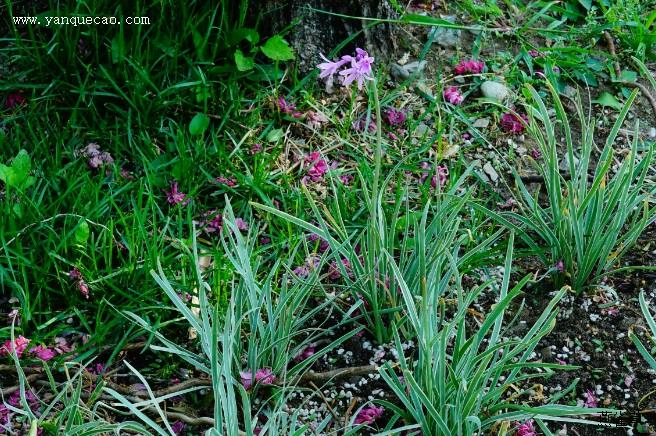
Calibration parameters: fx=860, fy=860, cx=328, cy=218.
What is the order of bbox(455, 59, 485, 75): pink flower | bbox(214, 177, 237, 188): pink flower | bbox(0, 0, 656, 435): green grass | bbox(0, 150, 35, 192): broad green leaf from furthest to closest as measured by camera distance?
bbox(455, 59, 485, 75): pink flower
bbox(214, 177, 237, 188): pink flower
bbox(0, 150, 35, 192): broad green leaf
bbox(0, 0, 656, 435): green grass

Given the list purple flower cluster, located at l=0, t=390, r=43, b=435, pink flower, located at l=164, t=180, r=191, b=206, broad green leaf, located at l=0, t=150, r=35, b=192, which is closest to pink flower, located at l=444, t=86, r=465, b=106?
pink flower, located at l=164, t=180, r=191, b=206

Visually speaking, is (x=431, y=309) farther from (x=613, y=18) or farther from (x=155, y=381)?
(x=613, y=18)

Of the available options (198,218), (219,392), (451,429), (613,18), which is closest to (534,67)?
(613,18)

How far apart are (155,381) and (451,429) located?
779 mm

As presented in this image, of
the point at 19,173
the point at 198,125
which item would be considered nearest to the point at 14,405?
the point at 19,173

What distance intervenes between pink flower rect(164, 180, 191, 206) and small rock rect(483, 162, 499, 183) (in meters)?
0.96

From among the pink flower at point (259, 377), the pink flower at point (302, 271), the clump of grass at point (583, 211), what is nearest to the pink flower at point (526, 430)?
the clump of grass at point (583, 211)

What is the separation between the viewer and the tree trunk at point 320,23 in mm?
2930

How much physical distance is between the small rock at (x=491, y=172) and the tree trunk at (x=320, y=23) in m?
0.61

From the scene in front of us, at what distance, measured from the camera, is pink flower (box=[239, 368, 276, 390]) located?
6.71 feet

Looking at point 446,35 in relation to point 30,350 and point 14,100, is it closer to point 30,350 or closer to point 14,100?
point 14,100

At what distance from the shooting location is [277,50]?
2846 millimetres

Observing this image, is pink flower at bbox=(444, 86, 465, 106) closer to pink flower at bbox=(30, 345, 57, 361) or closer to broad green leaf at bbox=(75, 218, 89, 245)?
broad green leaf at bbox=(75, 218, 89, 245)

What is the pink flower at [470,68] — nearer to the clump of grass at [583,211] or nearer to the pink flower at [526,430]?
the clump of grass at [583,211]
